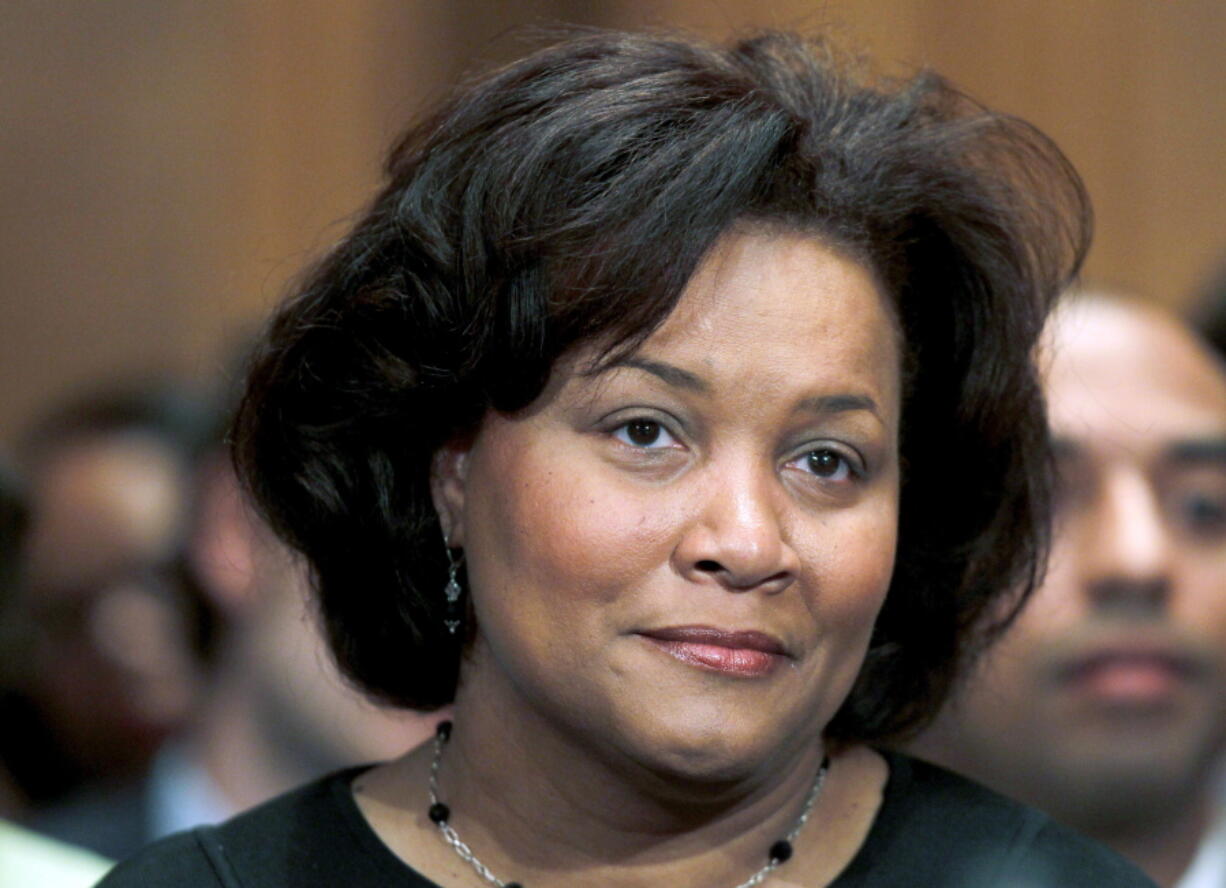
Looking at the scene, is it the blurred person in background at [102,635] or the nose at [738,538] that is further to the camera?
the blurred person in background at [102,635]

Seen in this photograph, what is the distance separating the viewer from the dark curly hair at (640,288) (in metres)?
1.93

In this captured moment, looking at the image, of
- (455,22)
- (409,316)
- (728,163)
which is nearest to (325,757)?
(409,316)

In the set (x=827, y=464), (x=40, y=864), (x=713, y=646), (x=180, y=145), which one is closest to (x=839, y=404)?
(x=827, y=464)

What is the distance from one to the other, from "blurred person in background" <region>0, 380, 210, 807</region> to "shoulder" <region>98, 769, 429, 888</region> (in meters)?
1.78

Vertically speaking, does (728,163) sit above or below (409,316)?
above

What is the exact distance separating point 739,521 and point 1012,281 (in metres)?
0.55

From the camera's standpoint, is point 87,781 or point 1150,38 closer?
point 87,781

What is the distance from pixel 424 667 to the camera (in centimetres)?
233

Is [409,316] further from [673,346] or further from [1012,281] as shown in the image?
[1012,281]

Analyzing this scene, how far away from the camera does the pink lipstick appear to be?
187cm

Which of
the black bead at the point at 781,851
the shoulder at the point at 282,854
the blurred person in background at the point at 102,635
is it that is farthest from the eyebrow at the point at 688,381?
the blurred person in background at the point at 102,635

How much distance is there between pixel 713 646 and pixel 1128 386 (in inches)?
62.8

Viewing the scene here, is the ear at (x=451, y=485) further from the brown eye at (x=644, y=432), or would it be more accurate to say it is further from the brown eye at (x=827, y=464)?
the brown eye at (x=827, y=464)

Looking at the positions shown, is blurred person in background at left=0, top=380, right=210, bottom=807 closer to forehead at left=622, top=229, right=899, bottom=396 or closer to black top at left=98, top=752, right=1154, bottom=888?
black top at left=98, top=752, right=1154, bottom=888
